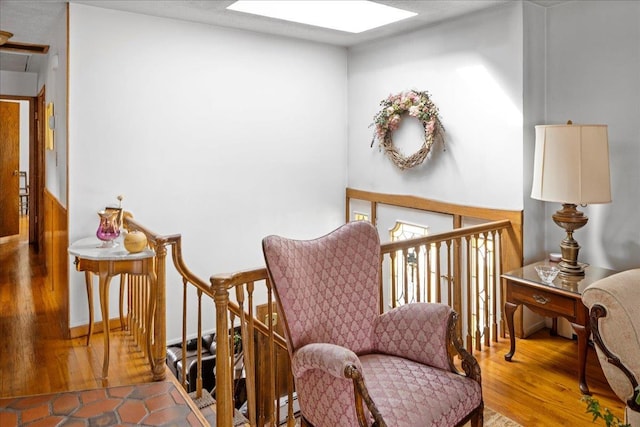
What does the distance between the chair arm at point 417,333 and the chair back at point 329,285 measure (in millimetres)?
71

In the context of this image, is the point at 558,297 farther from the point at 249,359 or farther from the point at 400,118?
the point at 400,118

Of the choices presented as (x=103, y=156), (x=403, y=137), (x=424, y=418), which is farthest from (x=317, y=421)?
(x=403, y=137)

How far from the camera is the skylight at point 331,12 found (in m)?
3.89

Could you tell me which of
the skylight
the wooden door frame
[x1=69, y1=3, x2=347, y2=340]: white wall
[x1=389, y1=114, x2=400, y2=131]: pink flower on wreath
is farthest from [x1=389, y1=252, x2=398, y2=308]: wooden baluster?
the wooden door frame

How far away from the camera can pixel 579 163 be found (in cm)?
284

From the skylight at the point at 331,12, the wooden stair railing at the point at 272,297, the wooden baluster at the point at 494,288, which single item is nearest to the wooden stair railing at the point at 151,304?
the wooden stair railing at the point at 272,297

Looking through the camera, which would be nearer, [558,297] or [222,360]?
[222,360]

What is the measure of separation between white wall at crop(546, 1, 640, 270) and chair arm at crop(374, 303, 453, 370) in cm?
186

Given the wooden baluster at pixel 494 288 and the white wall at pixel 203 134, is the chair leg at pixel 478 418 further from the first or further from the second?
the white wall at pixel 203 134

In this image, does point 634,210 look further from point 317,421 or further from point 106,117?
point 106,117

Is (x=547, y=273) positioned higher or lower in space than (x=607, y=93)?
Answer: lower

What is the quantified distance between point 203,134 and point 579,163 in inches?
119

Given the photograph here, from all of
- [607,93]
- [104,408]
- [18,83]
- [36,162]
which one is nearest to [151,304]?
[104,408]

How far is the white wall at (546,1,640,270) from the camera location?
3.10m
